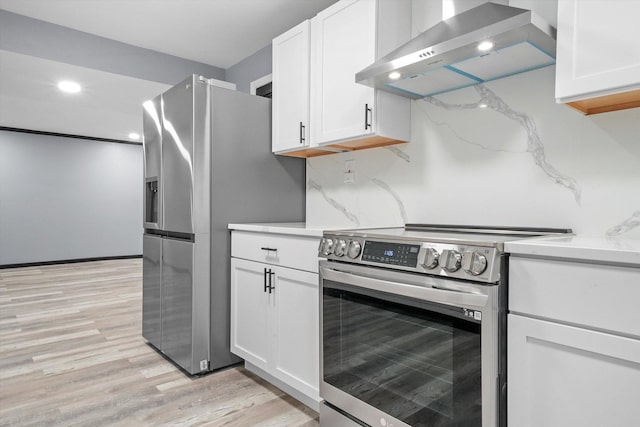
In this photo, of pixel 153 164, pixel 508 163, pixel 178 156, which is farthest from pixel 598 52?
pixel 153 164

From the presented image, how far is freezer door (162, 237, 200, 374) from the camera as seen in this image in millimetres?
2455

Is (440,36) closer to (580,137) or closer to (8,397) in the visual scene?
(580,137)

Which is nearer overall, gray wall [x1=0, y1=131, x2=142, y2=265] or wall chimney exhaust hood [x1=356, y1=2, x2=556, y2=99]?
wall chimney exhaust hood [x1=356, y1=2, x2=556, y2=99]

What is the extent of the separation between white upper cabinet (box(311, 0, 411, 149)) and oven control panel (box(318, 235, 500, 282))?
0.70m

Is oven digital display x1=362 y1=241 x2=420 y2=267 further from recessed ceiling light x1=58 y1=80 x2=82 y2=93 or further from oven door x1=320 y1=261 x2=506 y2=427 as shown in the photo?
recessed ceiling light x1=58 y1=80 x2=82 y2=93

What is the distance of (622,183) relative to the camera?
1458 millimetres

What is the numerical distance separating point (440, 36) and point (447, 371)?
125cm

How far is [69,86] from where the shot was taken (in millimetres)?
4004

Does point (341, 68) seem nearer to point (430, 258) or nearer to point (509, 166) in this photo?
point (509, 166)

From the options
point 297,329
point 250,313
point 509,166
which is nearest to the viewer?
point 509,166

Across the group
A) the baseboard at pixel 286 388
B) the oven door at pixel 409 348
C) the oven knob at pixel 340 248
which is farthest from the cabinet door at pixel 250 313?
the oven knob at pixel 340 248

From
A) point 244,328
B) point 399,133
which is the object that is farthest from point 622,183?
point 244,328

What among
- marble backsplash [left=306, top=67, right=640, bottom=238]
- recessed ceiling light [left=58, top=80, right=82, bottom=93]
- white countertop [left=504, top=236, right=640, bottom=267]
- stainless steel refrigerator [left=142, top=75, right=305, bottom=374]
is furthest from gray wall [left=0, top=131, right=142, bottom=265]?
white countertop [left=504, top=236, right=640, bottom=267]

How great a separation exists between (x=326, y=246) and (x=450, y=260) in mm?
611
